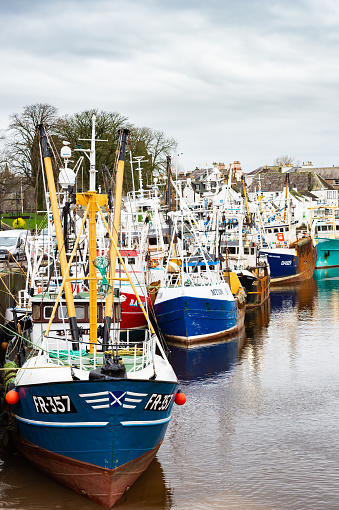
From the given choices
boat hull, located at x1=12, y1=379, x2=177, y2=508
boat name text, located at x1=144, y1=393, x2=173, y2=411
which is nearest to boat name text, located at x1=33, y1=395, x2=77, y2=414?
boat hull, located at x1=12, y1=379, x2=177, y2=508

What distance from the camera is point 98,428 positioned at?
1391 centimetres

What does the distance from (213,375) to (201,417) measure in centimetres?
593

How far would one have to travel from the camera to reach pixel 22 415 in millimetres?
16000

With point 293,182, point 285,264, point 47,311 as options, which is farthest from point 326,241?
→ point 47,311

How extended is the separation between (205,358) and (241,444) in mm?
11509

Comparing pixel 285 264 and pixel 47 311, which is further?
pixel 285 264

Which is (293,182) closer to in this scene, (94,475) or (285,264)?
(285,264)

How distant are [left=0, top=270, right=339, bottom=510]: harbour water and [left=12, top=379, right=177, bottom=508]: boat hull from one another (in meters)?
0.63

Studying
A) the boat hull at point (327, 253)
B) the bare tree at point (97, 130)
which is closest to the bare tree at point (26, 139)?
the bare tree at point (97, 130)

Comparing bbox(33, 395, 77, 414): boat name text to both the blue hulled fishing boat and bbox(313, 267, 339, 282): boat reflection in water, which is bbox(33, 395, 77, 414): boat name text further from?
bbox(313, 267, 339, 282): boat reflection in water

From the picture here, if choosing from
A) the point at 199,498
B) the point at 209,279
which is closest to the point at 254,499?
the point at 199,498

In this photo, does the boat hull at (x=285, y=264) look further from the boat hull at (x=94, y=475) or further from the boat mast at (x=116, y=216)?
the boat hull at (x=94, y=475)

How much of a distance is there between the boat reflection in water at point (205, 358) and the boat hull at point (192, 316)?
54 cm

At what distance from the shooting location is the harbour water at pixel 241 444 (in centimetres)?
1555
